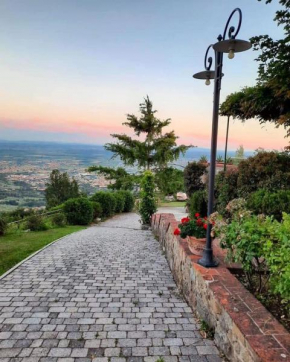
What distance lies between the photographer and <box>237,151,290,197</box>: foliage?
5.79 metres

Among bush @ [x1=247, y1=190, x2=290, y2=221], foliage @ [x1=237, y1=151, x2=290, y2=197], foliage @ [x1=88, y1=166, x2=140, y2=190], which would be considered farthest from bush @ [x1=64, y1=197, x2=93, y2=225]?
bush @ [x1=247, y1=190, x2=290, y2=221]

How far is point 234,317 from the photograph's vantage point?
192 centimetres

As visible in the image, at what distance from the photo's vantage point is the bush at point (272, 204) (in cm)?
463

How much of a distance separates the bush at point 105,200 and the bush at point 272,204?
1082 cm

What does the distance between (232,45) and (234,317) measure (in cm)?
279

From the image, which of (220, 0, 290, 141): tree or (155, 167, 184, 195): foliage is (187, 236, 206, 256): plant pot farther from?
(155, 167, 184, 195): foliage

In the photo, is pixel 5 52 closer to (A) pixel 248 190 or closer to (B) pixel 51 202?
(A) pixel 248 190

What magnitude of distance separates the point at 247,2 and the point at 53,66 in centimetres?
947

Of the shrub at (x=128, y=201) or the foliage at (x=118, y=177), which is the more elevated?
the foliage at (x=118, y=177)

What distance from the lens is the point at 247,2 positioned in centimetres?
662

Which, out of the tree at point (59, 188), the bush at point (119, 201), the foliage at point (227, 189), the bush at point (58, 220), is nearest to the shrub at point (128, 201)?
the bush at point (119, 201)

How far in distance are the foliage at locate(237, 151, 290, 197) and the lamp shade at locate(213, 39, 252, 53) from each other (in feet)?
12.6

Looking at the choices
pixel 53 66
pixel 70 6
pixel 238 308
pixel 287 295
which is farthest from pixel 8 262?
pixel 53 66

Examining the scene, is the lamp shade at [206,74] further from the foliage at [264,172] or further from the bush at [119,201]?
the bush at [119,201]
